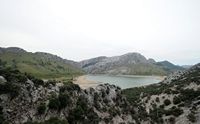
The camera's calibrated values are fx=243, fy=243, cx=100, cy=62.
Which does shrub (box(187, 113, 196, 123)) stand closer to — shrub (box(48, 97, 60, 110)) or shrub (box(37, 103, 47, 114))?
shrub (box(48, 97, 60, 110))

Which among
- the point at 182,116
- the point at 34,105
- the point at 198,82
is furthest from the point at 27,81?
the point at 198,82

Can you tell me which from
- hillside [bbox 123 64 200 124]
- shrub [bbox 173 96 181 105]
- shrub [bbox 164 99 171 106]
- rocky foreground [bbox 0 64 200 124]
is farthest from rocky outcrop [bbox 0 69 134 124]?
shrub [bbox 164 99 171 106]

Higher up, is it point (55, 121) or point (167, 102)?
point (55, 121)

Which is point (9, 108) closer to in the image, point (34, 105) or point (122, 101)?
point (34, 105)

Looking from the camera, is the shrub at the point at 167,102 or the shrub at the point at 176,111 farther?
the shrub at the point at 167,102

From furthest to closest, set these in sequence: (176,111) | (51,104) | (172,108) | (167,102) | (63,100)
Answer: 1. (167,102)
2. (172,108)
3. (176,111)
4. (63,100)
5. (51,104)

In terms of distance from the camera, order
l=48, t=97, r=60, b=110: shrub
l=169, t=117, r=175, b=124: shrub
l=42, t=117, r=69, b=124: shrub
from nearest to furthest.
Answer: l=42, t=117, r=69, b=124: shrub < l=48, t=97, r=60, b=110: shrub < l=169, t=117, r=175, b=124: shrub

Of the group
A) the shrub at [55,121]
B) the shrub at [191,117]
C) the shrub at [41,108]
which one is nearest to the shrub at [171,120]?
the shrub at [191,117]

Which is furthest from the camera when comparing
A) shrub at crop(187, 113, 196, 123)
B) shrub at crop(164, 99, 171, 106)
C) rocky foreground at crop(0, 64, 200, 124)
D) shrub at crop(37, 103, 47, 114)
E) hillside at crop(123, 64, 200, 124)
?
shrub at crop(164, 99, 171, 106)

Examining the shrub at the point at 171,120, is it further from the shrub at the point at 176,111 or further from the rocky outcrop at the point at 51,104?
the rocky outcrop at the point at 51,104

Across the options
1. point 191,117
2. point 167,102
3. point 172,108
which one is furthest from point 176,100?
point 191,117

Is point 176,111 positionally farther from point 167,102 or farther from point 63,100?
point 63,100

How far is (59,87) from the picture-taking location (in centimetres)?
3444

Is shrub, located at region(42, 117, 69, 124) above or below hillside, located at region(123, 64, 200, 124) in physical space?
above
